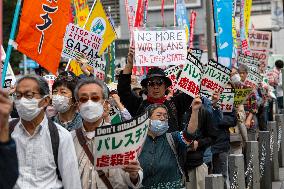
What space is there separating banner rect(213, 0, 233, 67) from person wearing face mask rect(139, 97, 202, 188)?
764 cm

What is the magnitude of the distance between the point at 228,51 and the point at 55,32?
17.5ft

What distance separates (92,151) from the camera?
547cm

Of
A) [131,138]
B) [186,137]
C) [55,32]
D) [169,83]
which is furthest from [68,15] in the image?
[131,138]

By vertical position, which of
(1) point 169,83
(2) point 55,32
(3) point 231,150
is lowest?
(3) point 231,150

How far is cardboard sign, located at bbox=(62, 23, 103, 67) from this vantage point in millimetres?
10651

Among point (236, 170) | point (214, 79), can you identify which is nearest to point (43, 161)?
point (236, 170)

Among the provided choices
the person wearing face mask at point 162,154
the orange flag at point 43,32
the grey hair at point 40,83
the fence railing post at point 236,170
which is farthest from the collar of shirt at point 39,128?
the orange flag at point 43,32

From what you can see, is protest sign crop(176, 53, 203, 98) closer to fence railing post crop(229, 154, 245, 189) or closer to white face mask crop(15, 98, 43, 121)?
fence railing post crop(229, 154, 245, 189)

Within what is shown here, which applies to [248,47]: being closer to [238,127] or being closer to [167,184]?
[238,127]

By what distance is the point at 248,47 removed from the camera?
768 inches

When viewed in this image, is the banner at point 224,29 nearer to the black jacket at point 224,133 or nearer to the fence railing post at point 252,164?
the black jacket at point 224,133

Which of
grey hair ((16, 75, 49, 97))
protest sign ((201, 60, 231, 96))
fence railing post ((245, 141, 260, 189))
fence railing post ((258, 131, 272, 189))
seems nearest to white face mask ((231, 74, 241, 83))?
fence railing post ((258, 131, 272, 189))

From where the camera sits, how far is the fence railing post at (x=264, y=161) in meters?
11.5

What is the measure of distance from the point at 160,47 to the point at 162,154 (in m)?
4.12
